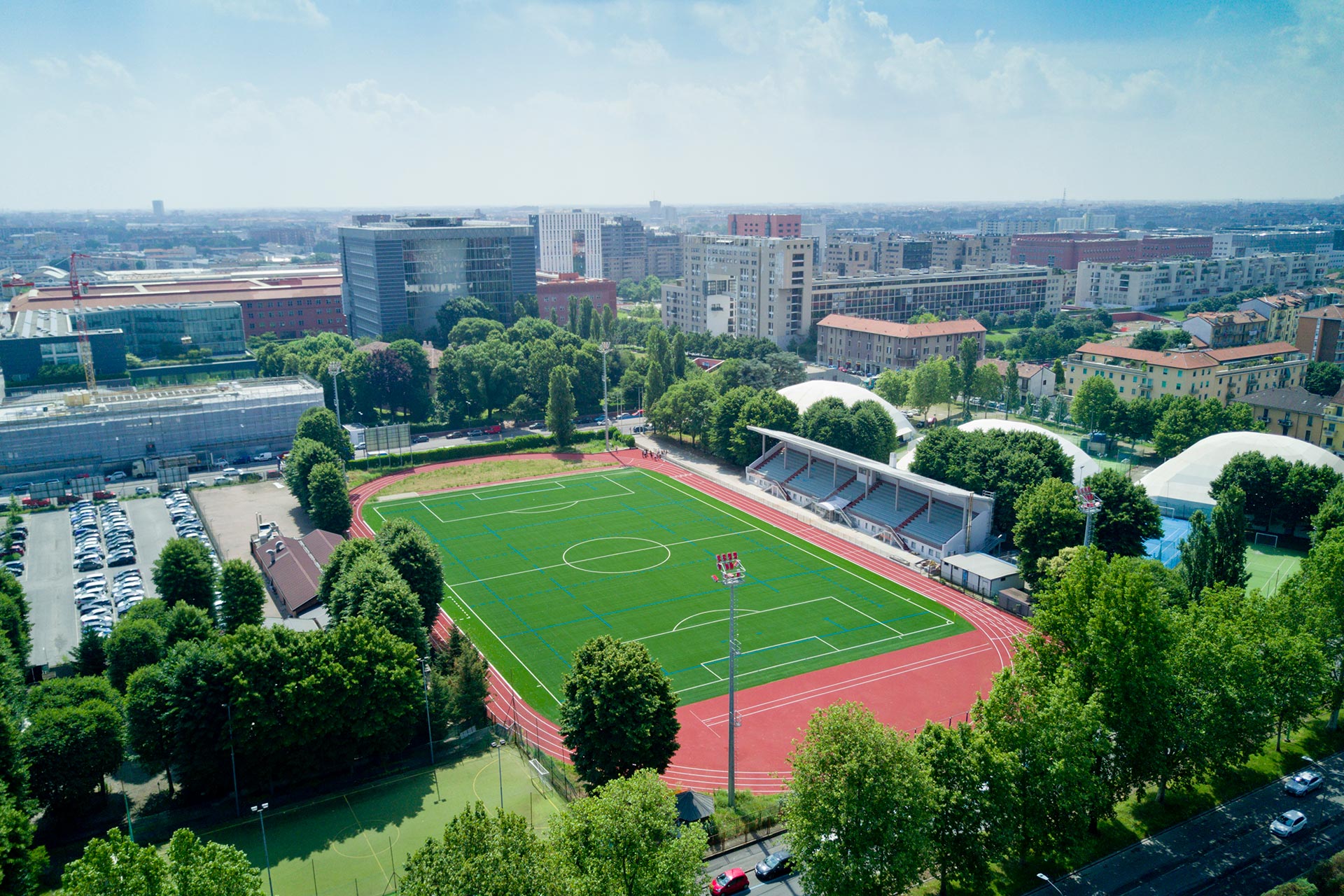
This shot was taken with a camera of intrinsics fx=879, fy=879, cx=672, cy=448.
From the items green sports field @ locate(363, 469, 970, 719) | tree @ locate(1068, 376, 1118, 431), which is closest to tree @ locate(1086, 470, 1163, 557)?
green sports field @ locate(363, 469, 970, 719)

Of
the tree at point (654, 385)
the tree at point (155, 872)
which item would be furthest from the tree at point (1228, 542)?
the tree at point (654, 385)

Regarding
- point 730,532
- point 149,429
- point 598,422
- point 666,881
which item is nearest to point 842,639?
point 730,532

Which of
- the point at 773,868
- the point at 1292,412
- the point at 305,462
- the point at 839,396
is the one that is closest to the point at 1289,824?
the point at 773,868

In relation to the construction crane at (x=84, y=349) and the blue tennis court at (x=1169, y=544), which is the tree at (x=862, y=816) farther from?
the construction crane at (x=84, y=349)

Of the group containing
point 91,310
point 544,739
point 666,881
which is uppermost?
point 91,310

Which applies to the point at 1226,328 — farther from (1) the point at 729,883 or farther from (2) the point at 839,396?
(1) the point at 729,883

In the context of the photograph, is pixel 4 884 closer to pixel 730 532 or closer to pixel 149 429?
pixel 730 532

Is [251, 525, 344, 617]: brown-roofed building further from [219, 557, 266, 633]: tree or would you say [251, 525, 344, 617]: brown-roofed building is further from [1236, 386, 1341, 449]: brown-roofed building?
[1236, 386, 1341, 449]: brown-roofed building
